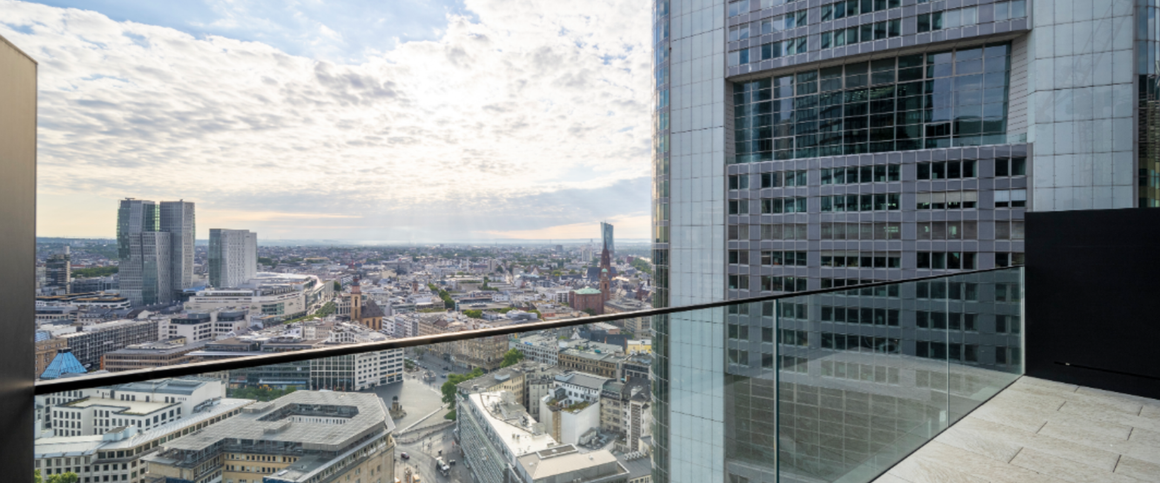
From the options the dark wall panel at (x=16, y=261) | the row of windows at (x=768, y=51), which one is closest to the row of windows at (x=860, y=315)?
the dark wall panel at (x=16, y=261)

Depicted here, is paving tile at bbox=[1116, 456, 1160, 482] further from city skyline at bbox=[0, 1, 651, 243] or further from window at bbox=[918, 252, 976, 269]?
city skyline at bbox=[0, 1, 651, 243]

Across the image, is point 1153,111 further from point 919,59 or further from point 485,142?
point 485,142

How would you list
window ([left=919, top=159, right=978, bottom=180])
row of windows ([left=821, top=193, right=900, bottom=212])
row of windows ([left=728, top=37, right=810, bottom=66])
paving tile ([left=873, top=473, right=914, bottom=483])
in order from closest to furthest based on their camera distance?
paving tile ([left=873, top=473, right=914, bottom=483]) → window ([left=919, top=159, right=978, bottom=180]) → row of windows ([left=821, top=193, right=900, bottom=212]) → row of windows ([left=728, top=37, right=810, bottom=66])

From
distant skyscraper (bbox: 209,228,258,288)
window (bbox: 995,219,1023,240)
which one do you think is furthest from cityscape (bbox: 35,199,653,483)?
distant skyscraper (bbox: 209,228,258,288)

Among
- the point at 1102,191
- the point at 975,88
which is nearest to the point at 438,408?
the point at 1102,191

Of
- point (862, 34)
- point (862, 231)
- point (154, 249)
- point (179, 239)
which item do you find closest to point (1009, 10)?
point (862, 34)

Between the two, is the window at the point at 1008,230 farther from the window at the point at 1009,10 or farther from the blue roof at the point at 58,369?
the blue roof at the point at 58,369

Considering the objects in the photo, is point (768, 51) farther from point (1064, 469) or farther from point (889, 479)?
point (889, 479)
